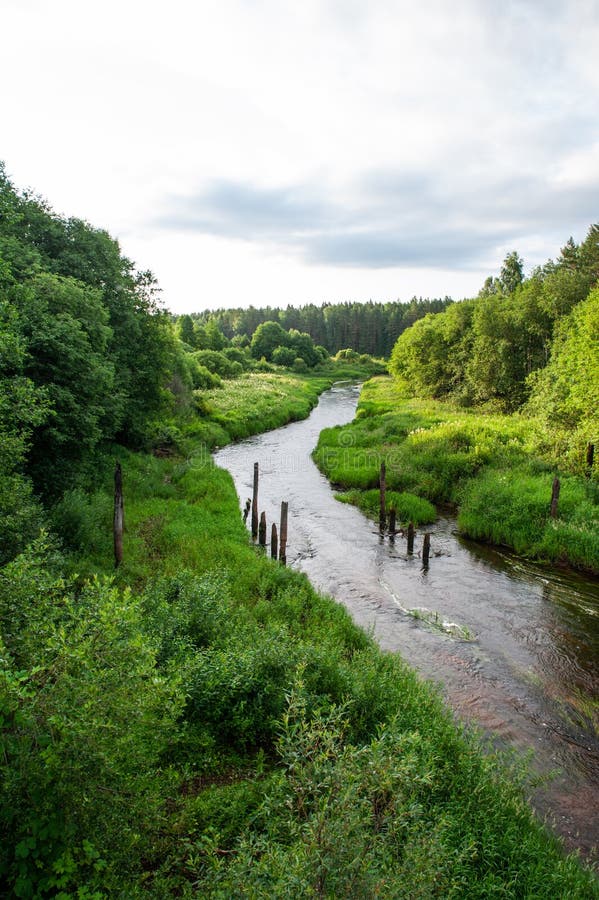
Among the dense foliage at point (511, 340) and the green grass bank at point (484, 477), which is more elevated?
the dense foliage at point (511, 340)

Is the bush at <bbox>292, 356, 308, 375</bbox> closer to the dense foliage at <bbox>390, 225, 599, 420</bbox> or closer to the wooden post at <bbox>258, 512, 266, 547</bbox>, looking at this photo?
the dense foliage at <bbox>390, 225, 599, 420</bbox>

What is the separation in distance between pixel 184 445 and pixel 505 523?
20.8 meters

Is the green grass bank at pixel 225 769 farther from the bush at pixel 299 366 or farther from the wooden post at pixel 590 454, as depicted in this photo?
the bush at pixel 299 366

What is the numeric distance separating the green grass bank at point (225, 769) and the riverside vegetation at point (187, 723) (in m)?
0.03

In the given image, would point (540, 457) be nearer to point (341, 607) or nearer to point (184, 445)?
point (341, 607)

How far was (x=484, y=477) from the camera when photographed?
24.8m

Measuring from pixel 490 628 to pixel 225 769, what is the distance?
9.76 metres

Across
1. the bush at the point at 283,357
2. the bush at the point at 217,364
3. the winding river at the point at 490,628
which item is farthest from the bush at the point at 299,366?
the winding river at the point at 490,628

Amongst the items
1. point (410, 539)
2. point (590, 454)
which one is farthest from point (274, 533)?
point (590, 454)

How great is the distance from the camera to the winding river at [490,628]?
962 cm

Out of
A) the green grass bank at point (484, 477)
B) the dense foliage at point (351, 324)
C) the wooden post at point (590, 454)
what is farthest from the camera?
the dense foliage at point (351, 324)

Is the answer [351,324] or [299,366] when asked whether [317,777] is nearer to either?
[299,366]

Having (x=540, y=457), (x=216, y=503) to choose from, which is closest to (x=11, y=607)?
(x=216, y=503)

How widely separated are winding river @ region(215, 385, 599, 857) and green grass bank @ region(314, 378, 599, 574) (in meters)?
1.10
